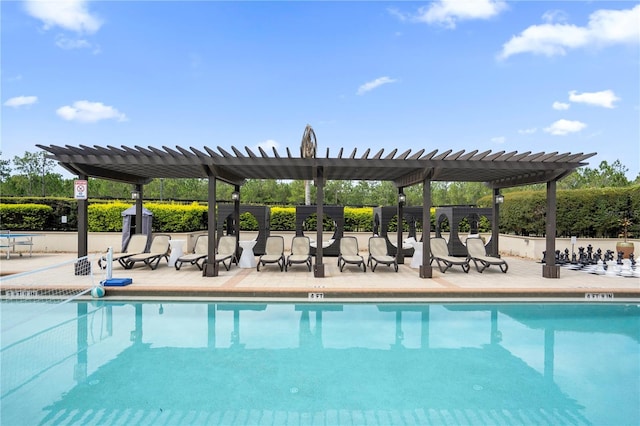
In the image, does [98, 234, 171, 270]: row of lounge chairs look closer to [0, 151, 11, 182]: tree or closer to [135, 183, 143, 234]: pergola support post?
[135, 183, 143, 234]: pergola support post

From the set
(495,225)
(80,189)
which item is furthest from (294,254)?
(495,225)

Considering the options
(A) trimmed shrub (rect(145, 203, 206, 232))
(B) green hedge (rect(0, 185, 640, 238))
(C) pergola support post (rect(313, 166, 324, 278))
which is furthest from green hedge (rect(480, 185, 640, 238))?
(A) trimmed shrub (rect(145, 203, 206, 232))

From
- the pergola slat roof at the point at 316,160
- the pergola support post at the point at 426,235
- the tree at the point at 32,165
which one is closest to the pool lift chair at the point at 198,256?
the pergola slat roof at the point at 316,160

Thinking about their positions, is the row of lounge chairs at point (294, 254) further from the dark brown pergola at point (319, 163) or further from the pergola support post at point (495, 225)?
the pergola support post at point (495, 225)

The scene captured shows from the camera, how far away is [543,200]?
1510 centimetres

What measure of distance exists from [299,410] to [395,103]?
77.9ft

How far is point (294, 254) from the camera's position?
11133mm

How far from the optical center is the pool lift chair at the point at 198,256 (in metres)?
9.94

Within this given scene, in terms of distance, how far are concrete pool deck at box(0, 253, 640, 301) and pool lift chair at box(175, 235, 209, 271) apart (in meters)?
0.25

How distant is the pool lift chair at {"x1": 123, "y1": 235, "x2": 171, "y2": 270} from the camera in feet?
33.0

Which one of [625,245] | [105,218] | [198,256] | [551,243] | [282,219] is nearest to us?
[551,243]

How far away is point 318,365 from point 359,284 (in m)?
3.85

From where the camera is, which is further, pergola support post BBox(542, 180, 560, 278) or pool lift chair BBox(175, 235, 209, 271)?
pool lift chair BBox(175, 235, 209, 271)

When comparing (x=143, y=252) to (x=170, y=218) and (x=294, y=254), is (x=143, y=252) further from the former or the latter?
(x=294, y=254)
